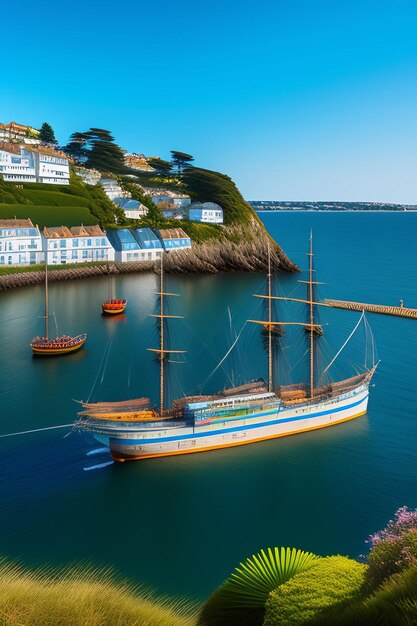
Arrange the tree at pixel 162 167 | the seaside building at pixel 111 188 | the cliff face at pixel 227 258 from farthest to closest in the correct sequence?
1. the tree at pixel 162 167
2. the seaside building at pixel 111 188
3. the cliff face at pixel 227 258

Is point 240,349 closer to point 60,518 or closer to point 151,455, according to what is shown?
point 151,455

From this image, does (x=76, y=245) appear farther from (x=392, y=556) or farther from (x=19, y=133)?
(x=392, y=556)

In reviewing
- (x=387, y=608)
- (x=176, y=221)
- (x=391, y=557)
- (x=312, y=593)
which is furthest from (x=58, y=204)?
(x=387, y=608)

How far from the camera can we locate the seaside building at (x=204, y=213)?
353ft

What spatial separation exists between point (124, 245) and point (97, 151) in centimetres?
5413

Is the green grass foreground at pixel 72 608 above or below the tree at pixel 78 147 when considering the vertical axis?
below

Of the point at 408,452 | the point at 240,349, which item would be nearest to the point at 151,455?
the point at 408,452

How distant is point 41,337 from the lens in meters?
44.2

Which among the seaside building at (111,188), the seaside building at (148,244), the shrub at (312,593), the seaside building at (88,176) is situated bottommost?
the shrub at (312,593)

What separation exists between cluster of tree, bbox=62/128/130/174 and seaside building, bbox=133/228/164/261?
46.0 m

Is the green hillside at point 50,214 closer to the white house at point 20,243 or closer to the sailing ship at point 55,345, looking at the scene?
the white house at point 20,243

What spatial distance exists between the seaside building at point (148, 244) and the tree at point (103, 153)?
46.2 metres

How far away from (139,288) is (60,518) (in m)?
50.5

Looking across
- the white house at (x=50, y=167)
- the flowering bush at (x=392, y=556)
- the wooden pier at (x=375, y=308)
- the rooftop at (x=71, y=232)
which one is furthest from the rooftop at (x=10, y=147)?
the flowering bush at (x=392, y=556)
